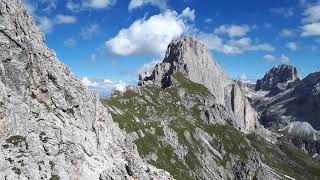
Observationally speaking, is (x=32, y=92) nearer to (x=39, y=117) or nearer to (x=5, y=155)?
(x=39, y=117)

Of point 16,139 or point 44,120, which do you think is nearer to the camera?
point 16,139

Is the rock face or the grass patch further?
the rock face

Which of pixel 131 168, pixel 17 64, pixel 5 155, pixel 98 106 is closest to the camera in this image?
pixel 5 155

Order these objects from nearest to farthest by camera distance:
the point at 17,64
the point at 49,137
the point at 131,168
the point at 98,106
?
the point at 49,137 < the point at 17,64 < the point at 131,168 < the point at 98,106

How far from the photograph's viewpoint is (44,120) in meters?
129

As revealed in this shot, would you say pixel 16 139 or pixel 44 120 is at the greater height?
pixel 44 120

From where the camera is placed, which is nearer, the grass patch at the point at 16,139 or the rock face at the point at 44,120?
the grass patch at the point at 16,139

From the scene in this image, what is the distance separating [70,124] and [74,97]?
15714mm

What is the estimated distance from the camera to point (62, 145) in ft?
411

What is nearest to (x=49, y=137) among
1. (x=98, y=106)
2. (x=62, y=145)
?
(x=62, y=145)

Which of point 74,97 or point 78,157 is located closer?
point 78,157

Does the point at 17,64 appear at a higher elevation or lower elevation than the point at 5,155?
higher

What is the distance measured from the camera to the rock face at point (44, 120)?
117 metres

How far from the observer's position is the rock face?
117m
